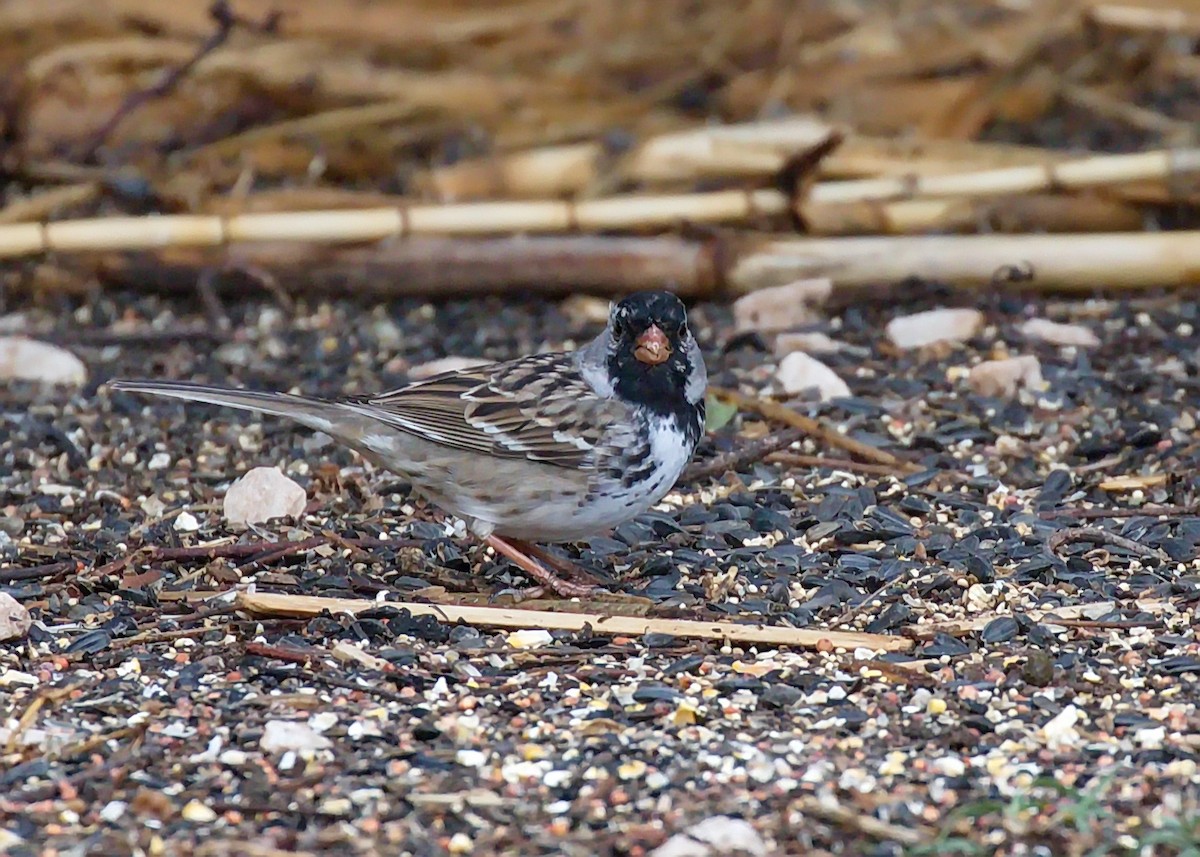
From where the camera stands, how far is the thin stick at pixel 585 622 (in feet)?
13.1

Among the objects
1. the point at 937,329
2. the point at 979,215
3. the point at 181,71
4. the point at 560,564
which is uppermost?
the point at 181,71

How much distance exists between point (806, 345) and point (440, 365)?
124cm

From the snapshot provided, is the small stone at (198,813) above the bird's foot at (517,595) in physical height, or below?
above

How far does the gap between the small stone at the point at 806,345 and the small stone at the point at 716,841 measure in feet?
10.2

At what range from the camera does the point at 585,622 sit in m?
4.10

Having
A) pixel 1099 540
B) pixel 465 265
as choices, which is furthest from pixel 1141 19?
pixel 1099 540

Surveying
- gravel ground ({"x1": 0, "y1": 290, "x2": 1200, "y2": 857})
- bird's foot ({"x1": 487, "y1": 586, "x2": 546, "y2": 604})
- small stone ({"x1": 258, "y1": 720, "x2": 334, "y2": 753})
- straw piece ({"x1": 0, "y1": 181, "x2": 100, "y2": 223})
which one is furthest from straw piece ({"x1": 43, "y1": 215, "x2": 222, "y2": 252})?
small stone ({"x1": 258, "y1": 720, "x2": 334, "y2": 753})

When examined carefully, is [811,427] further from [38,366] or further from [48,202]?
[48,202]

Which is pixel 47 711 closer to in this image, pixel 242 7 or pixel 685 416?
pixel 685 416

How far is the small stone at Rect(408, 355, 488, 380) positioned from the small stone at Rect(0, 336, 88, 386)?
111cm

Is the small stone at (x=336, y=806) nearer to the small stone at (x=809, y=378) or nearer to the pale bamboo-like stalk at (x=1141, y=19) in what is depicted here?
the small stone at (x=809, y=378)

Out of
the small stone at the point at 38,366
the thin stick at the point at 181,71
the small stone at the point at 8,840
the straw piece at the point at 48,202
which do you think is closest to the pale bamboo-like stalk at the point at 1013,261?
the thin stick at the point at 181,71

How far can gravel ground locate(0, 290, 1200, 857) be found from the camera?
128 inches

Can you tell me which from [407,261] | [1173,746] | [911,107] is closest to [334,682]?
[1173,746]
